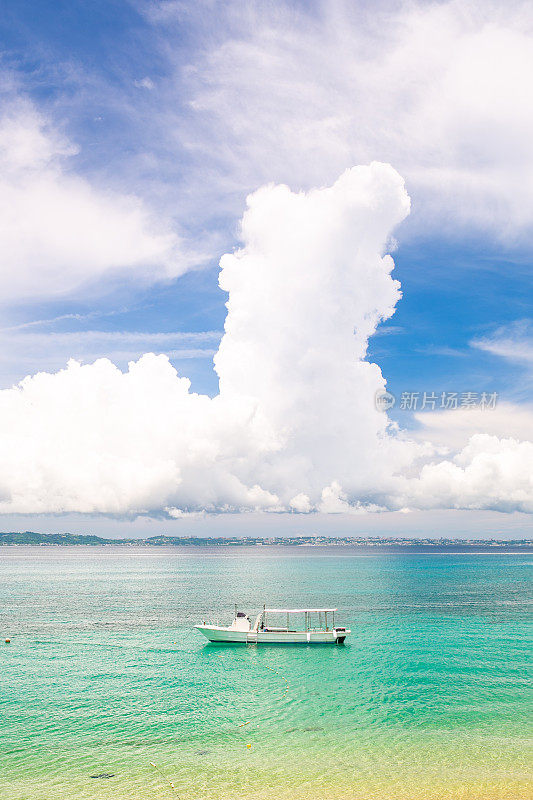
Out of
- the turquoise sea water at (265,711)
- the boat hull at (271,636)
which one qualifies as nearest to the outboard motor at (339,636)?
the boat hull at (271,636)

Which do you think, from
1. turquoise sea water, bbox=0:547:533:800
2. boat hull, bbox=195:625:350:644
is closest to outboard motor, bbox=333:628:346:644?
boat hull, bbox=195:625:350:644

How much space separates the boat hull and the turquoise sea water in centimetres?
122

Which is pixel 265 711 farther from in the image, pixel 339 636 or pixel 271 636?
pixel 339 636

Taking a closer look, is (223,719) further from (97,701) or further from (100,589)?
(100,589)

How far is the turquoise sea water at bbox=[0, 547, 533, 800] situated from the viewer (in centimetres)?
3284

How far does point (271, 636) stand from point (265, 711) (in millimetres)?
26634

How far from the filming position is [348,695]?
50.2 m

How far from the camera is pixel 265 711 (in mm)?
45688

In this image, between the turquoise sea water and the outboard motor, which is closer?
the turquoise sea water

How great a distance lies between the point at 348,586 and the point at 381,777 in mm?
117994

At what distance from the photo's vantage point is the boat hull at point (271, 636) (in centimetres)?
7075

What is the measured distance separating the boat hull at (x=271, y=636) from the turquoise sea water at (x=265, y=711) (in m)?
1.22

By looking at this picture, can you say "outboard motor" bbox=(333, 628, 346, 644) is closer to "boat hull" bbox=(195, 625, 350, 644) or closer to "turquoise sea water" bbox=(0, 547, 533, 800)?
"boat hull" bbox=(195, 625, 350, 644)

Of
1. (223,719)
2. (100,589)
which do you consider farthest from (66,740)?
(100,589)
